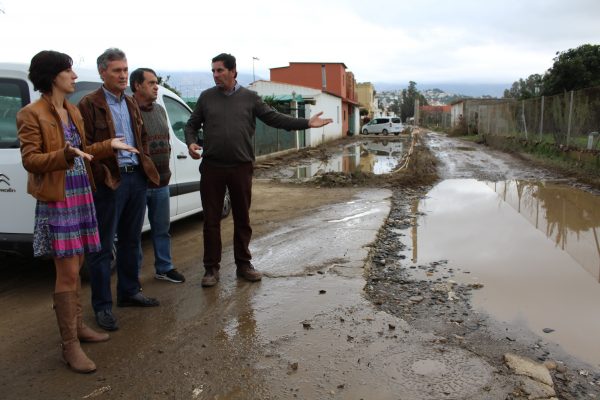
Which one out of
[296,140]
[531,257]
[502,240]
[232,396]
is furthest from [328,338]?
[296,140]

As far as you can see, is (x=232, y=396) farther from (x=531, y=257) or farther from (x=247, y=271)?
(x=531, y=257)

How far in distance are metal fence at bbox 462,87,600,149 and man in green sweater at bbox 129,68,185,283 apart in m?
12.0

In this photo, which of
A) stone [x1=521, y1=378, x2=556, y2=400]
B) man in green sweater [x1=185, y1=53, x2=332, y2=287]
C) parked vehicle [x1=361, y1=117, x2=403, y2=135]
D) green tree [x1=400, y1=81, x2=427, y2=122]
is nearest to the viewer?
stone [x1=521, y1=378, x2=556, y2=400]

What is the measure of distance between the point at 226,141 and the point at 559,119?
567 inches

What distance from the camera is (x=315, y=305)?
394 centimetres

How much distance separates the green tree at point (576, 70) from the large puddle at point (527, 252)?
899 inches

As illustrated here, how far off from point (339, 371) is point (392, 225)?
4346 mm

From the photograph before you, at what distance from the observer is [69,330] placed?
2.96 metres

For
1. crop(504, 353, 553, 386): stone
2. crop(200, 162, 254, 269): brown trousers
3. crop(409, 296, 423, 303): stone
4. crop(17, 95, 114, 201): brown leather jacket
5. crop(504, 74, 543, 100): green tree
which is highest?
crop(504, 74, 543, 100): green tree

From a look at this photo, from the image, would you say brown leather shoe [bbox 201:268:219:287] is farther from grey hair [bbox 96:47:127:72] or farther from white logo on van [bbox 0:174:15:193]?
grey hair [bbox 96:47:127:72]

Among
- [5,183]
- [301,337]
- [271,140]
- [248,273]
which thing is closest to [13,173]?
[5,183]

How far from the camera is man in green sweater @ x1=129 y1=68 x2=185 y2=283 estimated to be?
4.12 meters

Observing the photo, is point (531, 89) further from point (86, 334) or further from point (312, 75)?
point (86, 334)

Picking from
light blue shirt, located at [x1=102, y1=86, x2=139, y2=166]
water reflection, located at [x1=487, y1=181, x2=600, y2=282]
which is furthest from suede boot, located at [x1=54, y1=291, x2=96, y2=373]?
water reflection, located at [x1=487, y1=181, x2=600, y2=282]
